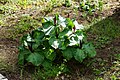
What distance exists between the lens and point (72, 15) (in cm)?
614

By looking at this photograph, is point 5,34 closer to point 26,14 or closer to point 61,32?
point 26,14

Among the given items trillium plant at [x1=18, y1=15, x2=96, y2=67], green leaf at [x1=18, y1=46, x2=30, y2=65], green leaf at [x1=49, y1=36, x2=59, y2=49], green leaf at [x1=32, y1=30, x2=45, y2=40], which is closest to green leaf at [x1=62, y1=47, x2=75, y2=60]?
trillium plant at [x1=18, y1=15, x2=96, y2=67]

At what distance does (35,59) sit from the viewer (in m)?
4.35

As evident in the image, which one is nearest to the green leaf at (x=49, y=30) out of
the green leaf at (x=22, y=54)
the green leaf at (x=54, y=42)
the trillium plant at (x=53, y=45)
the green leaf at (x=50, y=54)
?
the trillium plant at (x=53, y=45)

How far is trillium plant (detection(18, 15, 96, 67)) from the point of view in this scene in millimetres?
4395

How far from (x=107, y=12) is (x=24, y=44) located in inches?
91.1

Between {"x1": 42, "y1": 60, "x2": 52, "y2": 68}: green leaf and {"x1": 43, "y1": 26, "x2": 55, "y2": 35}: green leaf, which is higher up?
{"x1": 43, "y1": 26, "x2": 55, "y2": 35}: green leaf

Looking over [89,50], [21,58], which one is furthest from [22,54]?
[89,50]

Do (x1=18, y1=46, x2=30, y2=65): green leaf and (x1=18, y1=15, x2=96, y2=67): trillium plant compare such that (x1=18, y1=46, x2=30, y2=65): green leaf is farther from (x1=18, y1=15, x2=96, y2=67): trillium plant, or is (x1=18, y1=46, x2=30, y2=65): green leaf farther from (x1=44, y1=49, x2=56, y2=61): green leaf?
(x1=44, y1=49, x2=56, y2=61): green leaf

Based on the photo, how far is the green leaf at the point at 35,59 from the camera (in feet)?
14.3

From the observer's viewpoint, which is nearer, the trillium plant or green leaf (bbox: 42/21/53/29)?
the trillium plant

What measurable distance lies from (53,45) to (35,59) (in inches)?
12.2

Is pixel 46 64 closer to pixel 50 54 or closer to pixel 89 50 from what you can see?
pixel 50 54

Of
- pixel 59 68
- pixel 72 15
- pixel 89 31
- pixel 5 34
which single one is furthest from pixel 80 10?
pixel 59 68
